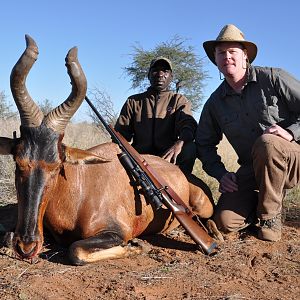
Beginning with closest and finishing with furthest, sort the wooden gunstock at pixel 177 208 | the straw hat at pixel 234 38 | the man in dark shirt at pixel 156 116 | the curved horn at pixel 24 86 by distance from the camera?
the curved horn at pixel 24 86 → the wooden gunstock at pixel 177 208 → the straw hat at pixel 234 38 → the man in dark shirt at pixel 156 116

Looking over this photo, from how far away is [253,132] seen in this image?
5695mm

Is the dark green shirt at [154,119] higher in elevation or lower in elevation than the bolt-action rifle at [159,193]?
higher

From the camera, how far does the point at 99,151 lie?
16.9 feet

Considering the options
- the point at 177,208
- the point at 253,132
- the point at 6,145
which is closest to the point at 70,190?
the point at 6,145

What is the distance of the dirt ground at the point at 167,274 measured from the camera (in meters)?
3.61

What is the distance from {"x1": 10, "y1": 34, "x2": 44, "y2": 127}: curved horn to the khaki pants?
2381mm

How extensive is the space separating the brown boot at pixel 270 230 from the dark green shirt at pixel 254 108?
2.83 feet

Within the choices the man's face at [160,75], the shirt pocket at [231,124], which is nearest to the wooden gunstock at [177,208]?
the shirt pocket at [231,124]

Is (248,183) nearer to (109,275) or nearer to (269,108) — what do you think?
(269,108)

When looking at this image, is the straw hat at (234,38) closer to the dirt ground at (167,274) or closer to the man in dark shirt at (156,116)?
the man in dark shirt at (156,116)

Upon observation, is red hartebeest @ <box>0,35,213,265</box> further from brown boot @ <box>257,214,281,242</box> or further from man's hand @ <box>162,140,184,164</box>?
brown boot @ <box>257,214,281,242</box>

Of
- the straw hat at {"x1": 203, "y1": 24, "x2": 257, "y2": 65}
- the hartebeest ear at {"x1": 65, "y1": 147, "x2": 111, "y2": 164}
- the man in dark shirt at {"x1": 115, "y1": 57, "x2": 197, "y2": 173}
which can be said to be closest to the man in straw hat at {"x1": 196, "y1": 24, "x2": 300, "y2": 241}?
the straw hat at {"x1": 203, "y1": 24, "x2": 257, "y2": 65}

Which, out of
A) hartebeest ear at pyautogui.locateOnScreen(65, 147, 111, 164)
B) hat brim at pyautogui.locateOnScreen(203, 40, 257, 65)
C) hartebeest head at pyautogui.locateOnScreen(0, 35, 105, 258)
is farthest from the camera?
hat brim at pyautogui.locateOnScreen(203, 40, 257, 65)

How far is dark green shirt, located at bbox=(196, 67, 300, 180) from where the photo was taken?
545 cm
